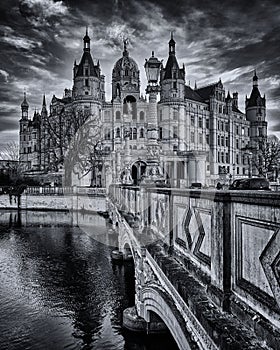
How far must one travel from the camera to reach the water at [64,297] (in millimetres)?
10589

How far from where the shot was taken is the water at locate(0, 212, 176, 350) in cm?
1059

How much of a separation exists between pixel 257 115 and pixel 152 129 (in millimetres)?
75439

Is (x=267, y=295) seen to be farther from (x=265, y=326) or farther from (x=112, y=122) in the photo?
(x=112, y=122)

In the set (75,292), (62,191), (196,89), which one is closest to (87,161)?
(62,191)

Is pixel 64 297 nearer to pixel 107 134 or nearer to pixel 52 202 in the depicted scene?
pixel 52 202

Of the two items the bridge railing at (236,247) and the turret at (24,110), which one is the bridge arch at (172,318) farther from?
the turret at (24,110)

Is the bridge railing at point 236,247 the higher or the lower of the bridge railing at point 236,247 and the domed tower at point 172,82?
the lower

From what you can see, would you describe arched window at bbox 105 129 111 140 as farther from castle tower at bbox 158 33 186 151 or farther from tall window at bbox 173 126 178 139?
tall window at bbox 173 126 178 139

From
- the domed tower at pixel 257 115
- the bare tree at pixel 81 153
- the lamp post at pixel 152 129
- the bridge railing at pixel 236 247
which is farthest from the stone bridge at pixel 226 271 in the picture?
the domed tower at pixel 257 115

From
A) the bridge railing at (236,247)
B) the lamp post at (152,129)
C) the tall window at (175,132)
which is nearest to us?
the bridge railing at (236,247)

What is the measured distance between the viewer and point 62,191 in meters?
47.4

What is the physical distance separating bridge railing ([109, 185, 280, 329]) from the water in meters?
6.32

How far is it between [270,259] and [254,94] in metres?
86.6

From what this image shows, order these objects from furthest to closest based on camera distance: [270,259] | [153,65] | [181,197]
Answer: [153,65], [181,197], [270,259]
